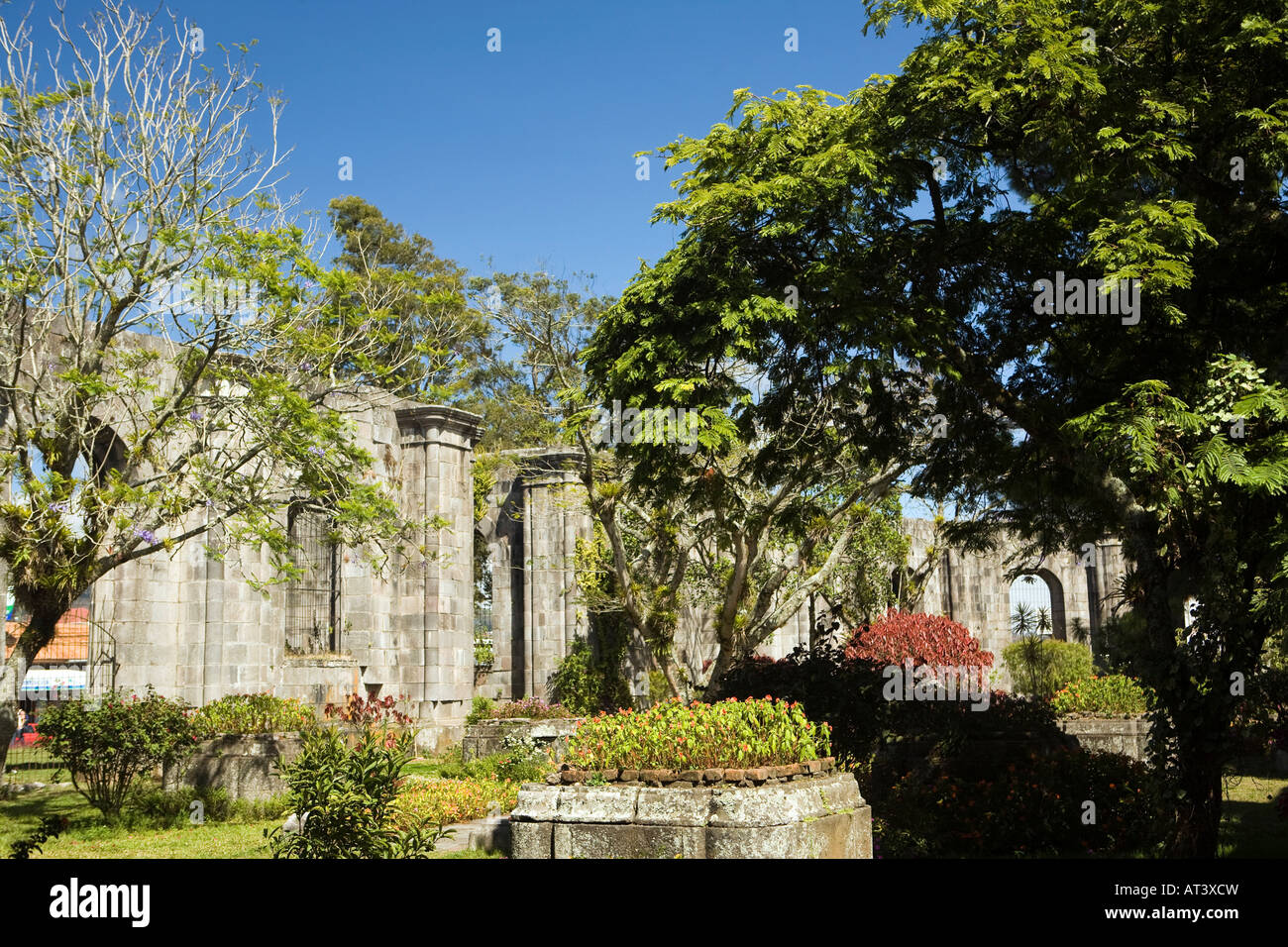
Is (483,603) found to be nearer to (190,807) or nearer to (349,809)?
(190,807)

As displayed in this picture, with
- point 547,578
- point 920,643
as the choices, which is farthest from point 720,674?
point 547,578

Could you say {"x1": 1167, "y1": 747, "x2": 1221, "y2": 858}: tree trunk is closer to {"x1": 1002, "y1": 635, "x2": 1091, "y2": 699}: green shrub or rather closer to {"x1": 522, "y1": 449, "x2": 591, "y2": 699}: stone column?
{"x1": 1002, "y1": 635, "x2": 1091, "y2": 699}: green shrub

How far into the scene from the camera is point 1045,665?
2105 cm

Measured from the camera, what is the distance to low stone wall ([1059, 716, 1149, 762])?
15.0 meters

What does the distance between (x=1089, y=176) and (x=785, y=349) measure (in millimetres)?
3194

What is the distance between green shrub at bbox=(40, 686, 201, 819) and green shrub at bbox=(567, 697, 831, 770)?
7.12 meters

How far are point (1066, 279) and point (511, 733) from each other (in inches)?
410

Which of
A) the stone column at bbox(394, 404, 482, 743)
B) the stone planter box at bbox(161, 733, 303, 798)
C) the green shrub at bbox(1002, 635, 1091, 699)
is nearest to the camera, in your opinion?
the stone planter box at bbox(161, 733, 303, 798)

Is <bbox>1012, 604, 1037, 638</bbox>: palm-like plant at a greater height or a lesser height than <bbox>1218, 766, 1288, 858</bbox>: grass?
greater

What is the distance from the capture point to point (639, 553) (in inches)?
760

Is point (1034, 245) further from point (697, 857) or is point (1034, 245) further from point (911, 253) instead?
point (697, 857)

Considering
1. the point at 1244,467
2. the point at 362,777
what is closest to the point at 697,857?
the point at 362,777

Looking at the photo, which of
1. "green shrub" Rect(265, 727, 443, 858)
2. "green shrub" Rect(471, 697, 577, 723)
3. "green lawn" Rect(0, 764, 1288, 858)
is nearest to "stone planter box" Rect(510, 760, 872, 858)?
"green shrub" Rect(265, 727, 443, 858)
